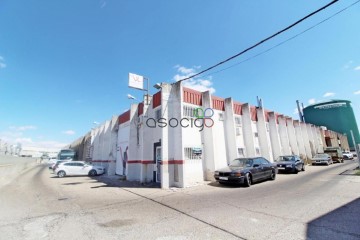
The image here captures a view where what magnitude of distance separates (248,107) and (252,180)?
1011 cm

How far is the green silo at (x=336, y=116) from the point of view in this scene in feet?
205

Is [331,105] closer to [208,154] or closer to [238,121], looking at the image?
[238,121]

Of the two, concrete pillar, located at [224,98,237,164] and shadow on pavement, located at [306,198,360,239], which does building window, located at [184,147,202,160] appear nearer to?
concrete pillar, located at [224,98,237,164]

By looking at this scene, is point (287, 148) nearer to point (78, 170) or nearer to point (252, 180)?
point (252, 180)

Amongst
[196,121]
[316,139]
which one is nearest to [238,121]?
[196,121]

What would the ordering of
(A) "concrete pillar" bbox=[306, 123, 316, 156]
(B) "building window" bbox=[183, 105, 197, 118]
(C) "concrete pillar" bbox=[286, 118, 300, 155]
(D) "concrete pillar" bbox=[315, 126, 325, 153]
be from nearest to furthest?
1. (B) "building window" bbox=[183, 105, 197, 118]
2. (C) "concrete pillar" bbox=[286, 118, 300, 155]
3. (A) "concrete pillar" bbox=[306, 123, 316, 156]
4. (D) "concrete pillar" bbox=[315, 126, 325, 153]

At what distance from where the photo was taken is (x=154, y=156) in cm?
1451

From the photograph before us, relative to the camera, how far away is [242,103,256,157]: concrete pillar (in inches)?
732

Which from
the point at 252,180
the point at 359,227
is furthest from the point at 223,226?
the point at 252,180

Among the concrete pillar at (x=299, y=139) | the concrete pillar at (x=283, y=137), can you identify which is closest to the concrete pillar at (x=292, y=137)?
the concrete pillar at (x=299, y=139)

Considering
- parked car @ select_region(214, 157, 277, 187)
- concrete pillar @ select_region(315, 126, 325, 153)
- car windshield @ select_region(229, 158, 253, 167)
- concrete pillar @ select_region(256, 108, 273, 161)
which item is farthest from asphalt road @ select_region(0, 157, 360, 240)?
concrete pillar @ select_region(315, 126, 325, 153)

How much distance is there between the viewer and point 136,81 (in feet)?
47.2

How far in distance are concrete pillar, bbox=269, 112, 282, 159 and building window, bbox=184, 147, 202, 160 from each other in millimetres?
13740

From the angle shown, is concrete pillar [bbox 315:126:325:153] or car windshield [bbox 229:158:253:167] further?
concrete pillar [bbox 315:126:325:153]
